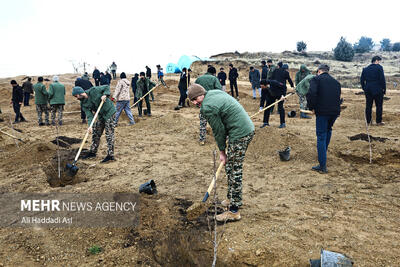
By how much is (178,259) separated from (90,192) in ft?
6.92

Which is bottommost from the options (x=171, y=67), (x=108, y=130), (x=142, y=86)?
(x=108, y=130)

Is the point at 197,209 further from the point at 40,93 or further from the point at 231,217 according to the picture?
the point at 40,93

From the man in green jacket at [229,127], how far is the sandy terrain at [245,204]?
0.41m

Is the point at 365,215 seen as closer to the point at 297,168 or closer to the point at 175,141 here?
the point at 297,168

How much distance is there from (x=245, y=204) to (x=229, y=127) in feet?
4.16

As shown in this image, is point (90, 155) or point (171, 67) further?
point (171, 67)

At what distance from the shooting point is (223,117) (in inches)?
126

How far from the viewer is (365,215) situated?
3.35 metres

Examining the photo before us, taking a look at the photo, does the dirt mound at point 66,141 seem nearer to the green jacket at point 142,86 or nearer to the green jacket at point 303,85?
the green jacket at point 142,86

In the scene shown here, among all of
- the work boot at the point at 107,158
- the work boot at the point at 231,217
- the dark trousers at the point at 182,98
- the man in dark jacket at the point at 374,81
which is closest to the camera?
the work boot at the point at 231,217

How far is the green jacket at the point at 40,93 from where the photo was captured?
31.7 feet

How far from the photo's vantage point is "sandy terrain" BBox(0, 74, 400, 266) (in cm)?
281

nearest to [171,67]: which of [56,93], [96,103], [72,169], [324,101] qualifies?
[56,93]

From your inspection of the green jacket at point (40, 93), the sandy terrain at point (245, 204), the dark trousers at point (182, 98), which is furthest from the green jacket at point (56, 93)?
the dark trousers at point (182, 98)
